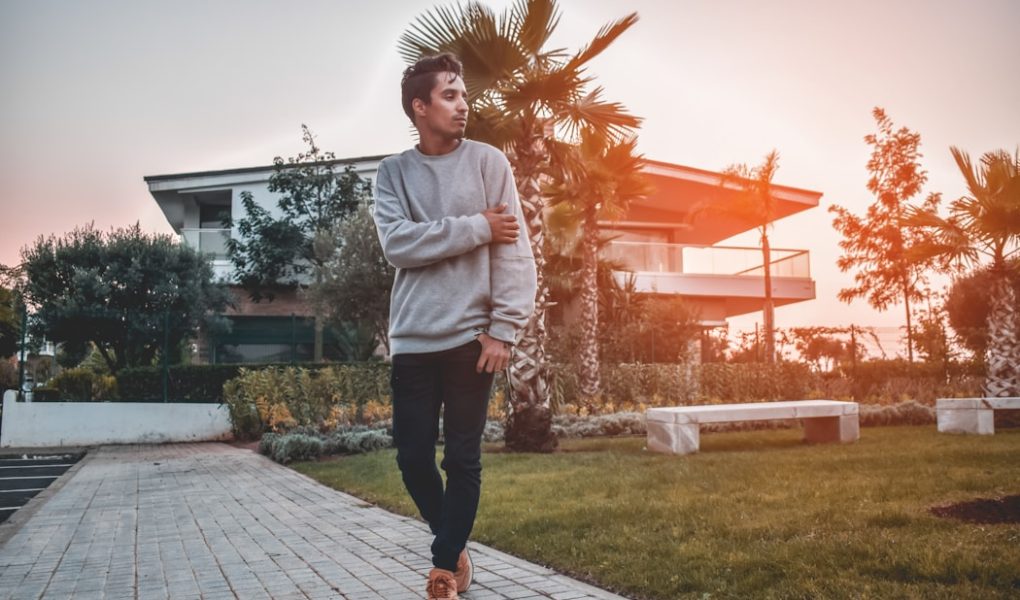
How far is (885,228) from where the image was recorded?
2489cm

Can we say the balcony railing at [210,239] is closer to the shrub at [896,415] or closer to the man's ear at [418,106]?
the shrub at [896,415]

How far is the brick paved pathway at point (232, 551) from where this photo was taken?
3629mm

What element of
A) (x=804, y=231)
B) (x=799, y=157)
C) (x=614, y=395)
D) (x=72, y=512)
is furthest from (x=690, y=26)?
(x=804, y=231)

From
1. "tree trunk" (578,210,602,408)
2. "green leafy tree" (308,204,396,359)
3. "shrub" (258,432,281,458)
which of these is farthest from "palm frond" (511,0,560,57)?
"green leafy tree" (308,204,396,359)

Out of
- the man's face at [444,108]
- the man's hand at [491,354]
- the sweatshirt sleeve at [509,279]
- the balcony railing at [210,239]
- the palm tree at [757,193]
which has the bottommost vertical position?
the man's hand at [491,354]

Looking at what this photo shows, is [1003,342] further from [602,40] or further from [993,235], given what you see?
[602,40]

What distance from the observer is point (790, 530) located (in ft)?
13.9

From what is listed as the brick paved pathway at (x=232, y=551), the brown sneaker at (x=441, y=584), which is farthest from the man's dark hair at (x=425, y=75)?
the brick paved pathway at (x=232, y=551)

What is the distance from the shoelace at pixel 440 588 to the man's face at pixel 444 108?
5.85ft

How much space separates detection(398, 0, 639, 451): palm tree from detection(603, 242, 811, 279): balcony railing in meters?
13.6

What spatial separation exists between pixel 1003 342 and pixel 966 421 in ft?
11.2

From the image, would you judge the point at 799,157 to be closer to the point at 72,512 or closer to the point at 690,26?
the point at 690,26

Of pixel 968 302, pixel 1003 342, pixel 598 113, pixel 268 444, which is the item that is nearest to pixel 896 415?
pixel 1003 342

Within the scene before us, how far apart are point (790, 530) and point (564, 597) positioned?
5.28 ft
